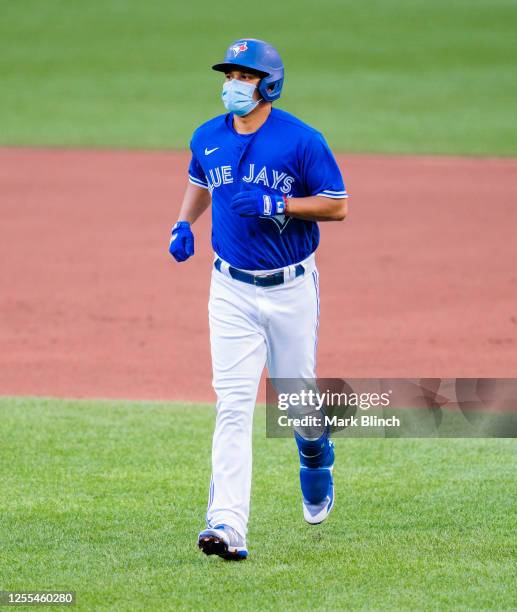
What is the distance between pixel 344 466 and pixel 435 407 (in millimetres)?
1734

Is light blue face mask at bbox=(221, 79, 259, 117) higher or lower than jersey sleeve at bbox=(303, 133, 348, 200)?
higher

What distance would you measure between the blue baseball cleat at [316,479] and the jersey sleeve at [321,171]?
130cm

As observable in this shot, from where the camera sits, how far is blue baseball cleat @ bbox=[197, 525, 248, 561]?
565cm

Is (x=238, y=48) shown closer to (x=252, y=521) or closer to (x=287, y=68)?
(x=252, y=521)

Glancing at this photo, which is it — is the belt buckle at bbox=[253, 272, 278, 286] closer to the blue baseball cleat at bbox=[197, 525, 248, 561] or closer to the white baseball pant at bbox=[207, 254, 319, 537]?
the white baseball pant at bbox=[207, 254, 319, 537]

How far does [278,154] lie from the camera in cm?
598

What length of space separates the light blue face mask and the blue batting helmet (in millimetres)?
68

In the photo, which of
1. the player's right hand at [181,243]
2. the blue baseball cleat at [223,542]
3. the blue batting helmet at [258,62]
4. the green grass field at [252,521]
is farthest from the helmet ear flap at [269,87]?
the green grass field at [252,521]

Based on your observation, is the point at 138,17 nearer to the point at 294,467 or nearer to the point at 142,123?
the point at 142,123

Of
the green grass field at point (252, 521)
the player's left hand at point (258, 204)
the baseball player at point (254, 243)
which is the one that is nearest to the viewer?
the green grass field at point (252, 521)

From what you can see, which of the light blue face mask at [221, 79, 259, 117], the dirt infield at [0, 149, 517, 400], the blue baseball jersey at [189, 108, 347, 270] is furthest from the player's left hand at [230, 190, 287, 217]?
the dirt infield at [0, 149, 517, 400]

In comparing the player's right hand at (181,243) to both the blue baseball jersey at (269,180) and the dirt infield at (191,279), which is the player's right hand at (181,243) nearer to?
the blue baseball jersey at (269,180)

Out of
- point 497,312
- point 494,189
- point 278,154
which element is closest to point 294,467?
point 278,154

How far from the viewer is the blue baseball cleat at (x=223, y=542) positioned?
5648mm
